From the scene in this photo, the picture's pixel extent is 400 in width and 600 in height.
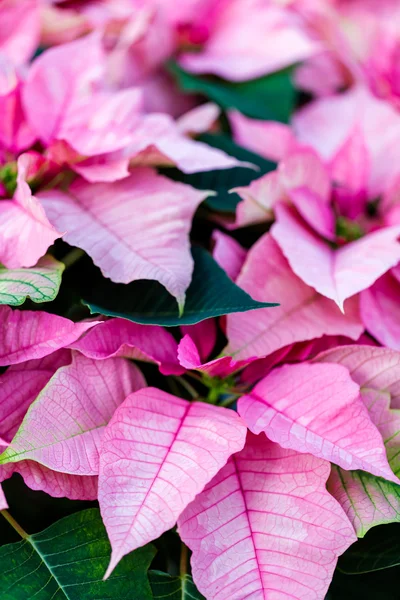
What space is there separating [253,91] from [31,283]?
418 mm

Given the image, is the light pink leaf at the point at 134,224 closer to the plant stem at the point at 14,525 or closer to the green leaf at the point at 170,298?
the green leaf at the point at 170,298

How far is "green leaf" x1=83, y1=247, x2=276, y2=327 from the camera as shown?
40cm

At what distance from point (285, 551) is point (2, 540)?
0.17m

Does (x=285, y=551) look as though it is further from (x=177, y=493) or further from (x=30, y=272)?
(x=30, y=272)

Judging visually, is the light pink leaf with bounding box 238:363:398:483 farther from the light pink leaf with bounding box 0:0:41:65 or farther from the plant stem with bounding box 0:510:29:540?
the light pink leaf with bounding box 0:0:41:65

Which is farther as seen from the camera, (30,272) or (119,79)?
(119,79)

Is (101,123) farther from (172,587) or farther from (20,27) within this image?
(172,587)

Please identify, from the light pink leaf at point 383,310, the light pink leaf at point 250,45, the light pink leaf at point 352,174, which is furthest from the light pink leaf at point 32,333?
the light pink leaf at point 250,45

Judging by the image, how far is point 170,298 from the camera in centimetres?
43

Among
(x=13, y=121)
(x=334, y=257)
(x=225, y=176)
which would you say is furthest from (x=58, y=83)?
(x=334, y=257)

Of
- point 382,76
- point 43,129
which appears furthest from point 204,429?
point 382,76

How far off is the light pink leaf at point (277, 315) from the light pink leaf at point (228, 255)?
0.06ft

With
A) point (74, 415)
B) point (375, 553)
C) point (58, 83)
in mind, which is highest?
point (58, 83)

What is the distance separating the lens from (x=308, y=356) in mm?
459
